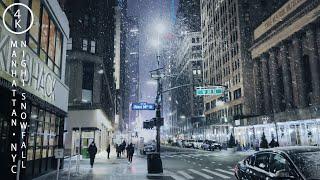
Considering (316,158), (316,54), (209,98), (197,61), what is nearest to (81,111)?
(316,54)

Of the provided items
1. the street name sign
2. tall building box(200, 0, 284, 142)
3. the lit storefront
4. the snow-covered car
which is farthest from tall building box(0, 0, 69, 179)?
tall building box(200, 0, 284, 142)

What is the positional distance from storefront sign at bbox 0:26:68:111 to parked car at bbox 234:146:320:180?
7.71m

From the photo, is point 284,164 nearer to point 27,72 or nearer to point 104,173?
point 27,72

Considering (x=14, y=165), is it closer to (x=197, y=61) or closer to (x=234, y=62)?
(x=234, y=62)

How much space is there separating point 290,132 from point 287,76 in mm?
12429

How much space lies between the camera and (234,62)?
77.3 metres

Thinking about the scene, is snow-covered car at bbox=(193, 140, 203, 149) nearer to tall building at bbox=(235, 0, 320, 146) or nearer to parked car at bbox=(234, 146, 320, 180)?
tall building at bbox=(235, 0, 320, 146)

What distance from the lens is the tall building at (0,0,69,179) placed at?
10945 millimetres

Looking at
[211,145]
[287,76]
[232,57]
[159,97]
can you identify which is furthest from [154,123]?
[232,57]

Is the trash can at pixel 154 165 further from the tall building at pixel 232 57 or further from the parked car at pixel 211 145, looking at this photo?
the tall building at pixel 232 57

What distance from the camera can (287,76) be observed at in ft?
180

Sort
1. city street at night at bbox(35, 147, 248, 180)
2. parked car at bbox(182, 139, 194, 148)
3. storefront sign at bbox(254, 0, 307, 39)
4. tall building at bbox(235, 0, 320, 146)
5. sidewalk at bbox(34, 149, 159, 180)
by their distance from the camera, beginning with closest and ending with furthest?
sidewalk at bbox(34, 149, 159, 180) → city street at night at bbox(35, 147, 248, 180) → tall building at bbox(235, 0, 320, 146) → storefront sign at bbox(254, 0, 307, 39) → parked car at bbox(182, 139, 194, 148)

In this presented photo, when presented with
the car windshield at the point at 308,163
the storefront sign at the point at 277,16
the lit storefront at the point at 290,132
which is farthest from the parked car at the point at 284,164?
Result: the storefront sign at the point at 277,16

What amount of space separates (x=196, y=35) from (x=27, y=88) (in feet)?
430
